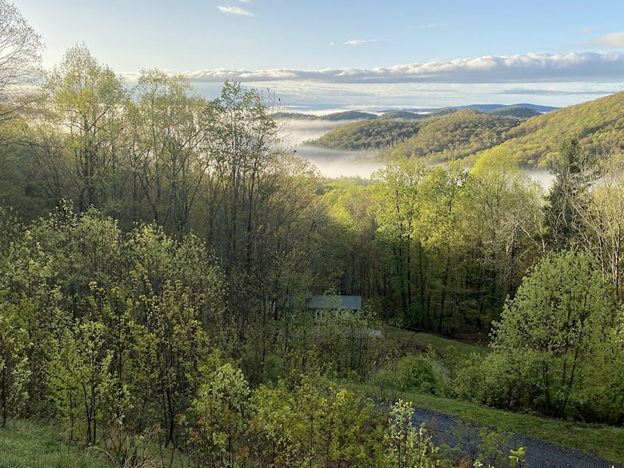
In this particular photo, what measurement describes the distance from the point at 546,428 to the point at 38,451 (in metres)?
15.1

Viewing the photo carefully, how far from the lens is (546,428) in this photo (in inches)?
581

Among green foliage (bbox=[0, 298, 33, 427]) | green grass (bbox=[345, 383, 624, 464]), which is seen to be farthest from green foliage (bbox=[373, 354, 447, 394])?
green foliage (bbox=[0, 298, 33, 427])

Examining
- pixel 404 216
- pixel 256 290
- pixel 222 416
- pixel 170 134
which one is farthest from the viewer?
pixel 404 216

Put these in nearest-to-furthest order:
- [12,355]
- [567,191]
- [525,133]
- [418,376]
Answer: [12,355]
[418,376]
[567,191]
[525,133]

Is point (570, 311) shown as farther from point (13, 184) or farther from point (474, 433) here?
point (13, 184)

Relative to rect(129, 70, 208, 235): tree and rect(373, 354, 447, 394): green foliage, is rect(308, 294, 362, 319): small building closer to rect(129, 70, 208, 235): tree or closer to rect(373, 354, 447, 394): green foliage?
rect(373, 354, 447, 394): green foliage

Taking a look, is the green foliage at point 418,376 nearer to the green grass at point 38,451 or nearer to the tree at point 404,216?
the green grass at point 38,451

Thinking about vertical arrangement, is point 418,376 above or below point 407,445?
below

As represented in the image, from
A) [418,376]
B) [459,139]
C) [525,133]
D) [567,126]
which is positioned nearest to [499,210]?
[418,376]

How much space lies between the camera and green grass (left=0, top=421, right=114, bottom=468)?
6633mm

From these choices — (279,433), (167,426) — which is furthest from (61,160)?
(279,433)

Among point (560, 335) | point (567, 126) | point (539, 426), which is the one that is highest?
point (567, 126)

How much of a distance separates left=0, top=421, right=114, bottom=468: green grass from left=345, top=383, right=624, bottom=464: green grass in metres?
7.78

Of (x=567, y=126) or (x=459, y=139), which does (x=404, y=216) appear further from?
(x=459, y=139)
